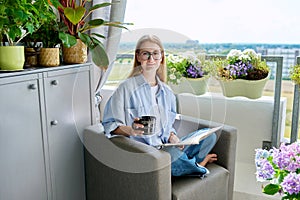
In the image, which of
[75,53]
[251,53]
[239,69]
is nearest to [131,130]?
[75,53]

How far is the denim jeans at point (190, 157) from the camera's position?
155 centimetres

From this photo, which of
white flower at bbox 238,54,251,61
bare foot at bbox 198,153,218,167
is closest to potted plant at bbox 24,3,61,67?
bare foot at bbox 198,153,218,167

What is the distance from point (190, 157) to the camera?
1706mm

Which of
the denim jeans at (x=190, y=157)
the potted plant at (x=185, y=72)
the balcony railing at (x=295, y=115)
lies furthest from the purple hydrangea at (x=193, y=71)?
the balcony railing at (x=295, y=115)

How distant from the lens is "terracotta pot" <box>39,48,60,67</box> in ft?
4.95

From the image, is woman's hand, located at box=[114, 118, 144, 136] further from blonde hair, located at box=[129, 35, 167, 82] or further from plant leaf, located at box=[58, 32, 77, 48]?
plant leaf, located at box=[58, 32, 77, 48]

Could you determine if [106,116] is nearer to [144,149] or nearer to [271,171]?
[144,149]

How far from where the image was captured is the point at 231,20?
234cm

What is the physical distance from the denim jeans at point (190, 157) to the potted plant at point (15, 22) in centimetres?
77

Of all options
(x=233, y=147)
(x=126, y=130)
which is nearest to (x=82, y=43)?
(x=126, y=130)

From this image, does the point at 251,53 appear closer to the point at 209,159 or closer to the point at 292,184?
the point at 209,159

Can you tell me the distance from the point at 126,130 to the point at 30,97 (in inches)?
17.7

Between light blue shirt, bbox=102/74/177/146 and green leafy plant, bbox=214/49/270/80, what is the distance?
2.69ft

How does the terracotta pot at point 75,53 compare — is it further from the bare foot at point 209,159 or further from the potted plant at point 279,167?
the potted plant at point 279,167
